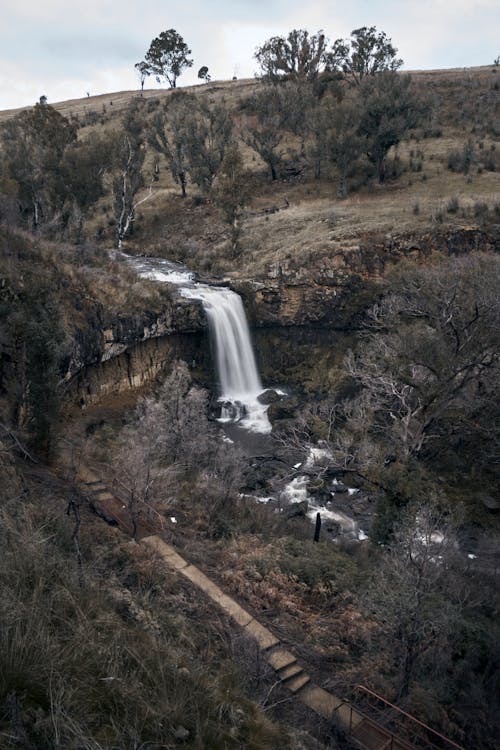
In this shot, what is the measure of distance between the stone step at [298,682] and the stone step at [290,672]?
5 cm

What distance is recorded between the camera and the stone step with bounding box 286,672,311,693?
7.28 meters

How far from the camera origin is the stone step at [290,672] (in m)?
7.33

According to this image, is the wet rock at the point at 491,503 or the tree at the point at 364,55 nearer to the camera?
the wet rock at the point at 491,503

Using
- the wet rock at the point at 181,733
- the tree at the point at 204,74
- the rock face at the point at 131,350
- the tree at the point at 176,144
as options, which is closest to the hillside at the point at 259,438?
the wet rock at the point at 181,733

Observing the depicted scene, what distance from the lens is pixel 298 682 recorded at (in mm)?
7449

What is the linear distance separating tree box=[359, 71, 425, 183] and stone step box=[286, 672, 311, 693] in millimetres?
35507

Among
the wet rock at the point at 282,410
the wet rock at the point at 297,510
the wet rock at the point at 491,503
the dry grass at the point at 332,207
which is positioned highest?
the dry grass at the point at 332,207

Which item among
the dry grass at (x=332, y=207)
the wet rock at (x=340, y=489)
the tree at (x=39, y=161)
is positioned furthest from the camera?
the tree at (x=39, y=161)

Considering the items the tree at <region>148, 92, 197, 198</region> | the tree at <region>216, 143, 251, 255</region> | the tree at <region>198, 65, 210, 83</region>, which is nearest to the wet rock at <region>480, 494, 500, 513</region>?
the tree at <region>216, 143, 251, 255</region>

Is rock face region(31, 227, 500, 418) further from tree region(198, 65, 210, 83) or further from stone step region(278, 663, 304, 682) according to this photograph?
tree region(198, 65, 210, 83)

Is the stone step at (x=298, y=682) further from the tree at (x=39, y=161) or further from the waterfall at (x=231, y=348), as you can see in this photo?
the tree at (x=39, y=161)

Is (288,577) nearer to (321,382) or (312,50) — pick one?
(321,382)

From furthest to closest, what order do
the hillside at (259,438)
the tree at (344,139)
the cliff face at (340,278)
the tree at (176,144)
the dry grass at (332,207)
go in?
the tree at (176,144) < the tree at (344,139) < the dry grass at (332,207) < the cliff face at (340,278) < the hillside at (259,438)

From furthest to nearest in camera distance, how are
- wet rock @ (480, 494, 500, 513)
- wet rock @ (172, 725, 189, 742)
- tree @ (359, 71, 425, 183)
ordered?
tree @ (359, 71, 425, 183) → wet rock @ (480, 494, 500, 513) → wet rock @ (172, 725, 189, 742)
